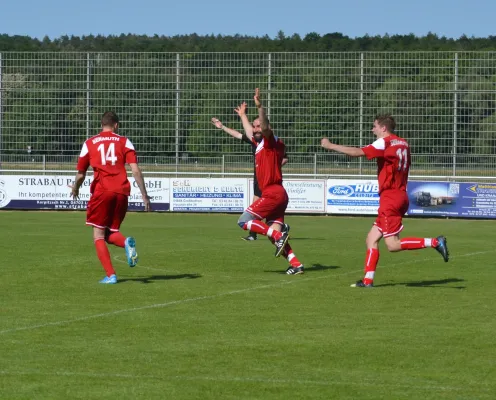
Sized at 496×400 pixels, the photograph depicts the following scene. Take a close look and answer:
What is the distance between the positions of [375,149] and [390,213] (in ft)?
2.82

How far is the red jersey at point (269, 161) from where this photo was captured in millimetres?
14414

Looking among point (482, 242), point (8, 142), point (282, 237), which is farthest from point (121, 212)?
point (8, 142)

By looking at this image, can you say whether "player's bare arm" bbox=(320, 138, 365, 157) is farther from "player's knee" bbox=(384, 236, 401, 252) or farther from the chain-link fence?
the chain-link fence

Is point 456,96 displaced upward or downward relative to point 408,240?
upward

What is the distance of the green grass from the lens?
7270mm

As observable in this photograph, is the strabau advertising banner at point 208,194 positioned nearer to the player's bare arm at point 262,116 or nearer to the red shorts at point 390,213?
the player's bare arm at point 262,116

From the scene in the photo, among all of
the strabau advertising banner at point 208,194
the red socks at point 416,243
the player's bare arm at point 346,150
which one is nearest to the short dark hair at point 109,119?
the player's bare arm at point 346,150

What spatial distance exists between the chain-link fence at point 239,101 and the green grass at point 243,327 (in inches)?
645

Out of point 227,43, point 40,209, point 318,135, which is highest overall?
point 227,43

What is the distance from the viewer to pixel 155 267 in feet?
51.0

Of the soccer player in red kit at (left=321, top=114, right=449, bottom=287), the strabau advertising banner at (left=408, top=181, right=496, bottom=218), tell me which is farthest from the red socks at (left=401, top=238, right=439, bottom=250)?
the strabau advertising banner at (left=408, top=181, right=496, bottom=218)

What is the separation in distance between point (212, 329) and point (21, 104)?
94.6 feet

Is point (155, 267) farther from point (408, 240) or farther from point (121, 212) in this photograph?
point (408, 240)

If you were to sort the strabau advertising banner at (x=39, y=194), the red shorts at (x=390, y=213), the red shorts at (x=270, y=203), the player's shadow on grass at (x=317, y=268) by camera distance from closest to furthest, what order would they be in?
the red shorts at (x=390, y=213) → the red shorts at (x=270, y=203) → the player's shadow on grass at (x=317, y=268) → the strabau advertising banner at (x=39, y=194)
